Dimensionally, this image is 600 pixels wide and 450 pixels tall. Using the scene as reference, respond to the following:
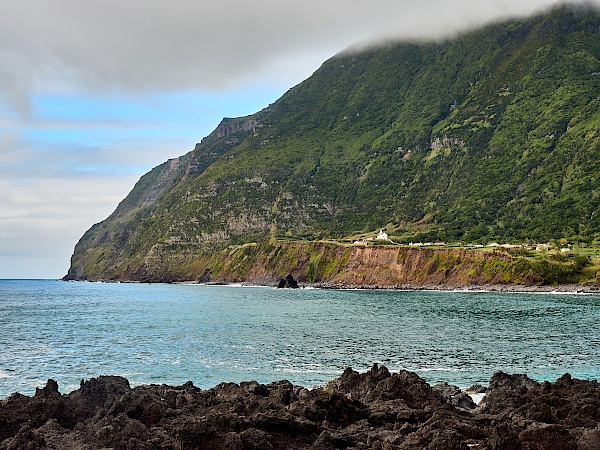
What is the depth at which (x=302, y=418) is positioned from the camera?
1026 inches

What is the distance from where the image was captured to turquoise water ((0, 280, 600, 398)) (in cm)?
5081

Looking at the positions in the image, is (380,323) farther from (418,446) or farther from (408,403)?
(418,446)

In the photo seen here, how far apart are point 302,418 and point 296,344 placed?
147ft

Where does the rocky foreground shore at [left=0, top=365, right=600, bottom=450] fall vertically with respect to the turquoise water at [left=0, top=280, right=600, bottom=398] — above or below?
above

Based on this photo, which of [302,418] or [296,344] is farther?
[296,344]

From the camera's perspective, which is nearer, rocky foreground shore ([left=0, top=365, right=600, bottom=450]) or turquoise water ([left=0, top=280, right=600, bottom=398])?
rocky foreground shore ([left=0, top=365, right=600, bottom=450])

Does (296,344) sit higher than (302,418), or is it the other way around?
(302,418)

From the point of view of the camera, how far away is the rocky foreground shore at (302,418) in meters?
22.5

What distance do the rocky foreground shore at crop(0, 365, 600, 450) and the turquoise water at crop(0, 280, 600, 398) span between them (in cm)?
1318

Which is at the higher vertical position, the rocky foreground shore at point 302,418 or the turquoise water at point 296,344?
the rocky foreground shore at point 302,418

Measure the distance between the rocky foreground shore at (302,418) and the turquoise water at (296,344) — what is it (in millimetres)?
13176

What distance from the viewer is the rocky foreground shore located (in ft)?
73.7

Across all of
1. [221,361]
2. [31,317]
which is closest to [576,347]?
[221,361]

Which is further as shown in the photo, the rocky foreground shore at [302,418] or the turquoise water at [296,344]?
the turquoise water at [296,344]
